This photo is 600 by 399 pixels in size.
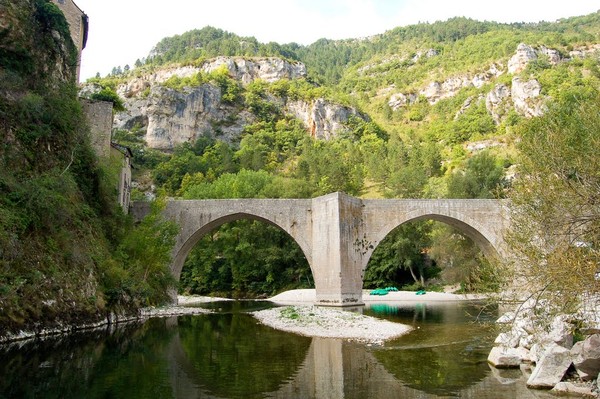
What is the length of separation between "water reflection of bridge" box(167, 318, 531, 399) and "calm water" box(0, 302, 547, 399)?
2 cm

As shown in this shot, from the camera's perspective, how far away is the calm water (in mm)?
8375

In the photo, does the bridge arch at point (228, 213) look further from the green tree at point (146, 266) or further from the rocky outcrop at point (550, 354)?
the rocky outcrop at point (550, 354)

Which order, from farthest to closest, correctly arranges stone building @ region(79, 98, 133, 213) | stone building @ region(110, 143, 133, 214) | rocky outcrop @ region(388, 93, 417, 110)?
rocky outcrop @ region(388, 93, 417, 110) → stone building @ region(110, 143, 133, 214) → stone building @ region(79, 98, 133, 213)

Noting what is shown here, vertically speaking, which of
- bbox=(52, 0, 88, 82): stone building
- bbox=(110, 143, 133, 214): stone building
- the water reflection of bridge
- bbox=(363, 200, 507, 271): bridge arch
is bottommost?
the water reflection of bridge

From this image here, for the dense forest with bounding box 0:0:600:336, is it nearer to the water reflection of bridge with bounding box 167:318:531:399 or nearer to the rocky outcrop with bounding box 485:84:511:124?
the rocky outcrop with bounding box 485:84:511:124

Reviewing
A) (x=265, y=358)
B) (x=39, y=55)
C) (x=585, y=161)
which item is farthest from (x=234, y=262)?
(x=585, y=161)

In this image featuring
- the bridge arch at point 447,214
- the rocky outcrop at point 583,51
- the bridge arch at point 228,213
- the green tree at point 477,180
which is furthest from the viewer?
the rocky outcrop at point 583,51

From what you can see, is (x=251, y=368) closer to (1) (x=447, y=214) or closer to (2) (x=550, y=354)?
(2) (x=550, y=354)

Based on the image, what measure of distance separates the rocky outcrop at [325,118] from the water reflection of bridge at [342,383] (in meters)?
86.5

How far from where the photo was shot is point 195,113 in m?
88.6

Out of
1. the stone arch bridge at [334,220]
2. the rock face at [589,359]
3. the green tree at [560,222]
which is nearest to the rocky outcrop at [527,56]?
the stone arch bridge at [334,220]

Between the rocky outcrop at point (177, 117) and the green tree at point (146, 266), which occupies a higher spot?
the rocky outcrop at point (177, 117)

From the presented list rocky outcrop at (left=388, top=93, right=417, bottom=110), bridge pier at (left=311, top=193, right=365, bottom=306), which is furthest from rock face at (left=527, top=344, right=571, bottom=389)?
rocky outcrop at (left=388, top=93, right=417, bottom=110)

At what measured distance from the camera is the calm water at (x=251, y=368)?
838 centimetres
